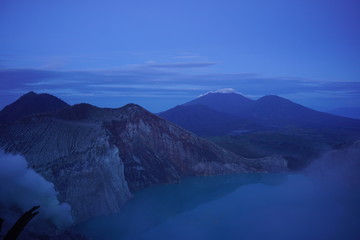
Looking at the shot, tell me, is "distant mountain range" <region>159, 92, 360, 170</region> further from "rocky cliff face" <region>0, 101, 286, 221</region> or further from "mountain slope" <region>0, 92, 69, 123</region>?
"mountain slope" <region>0, 92, 69, 123</region>

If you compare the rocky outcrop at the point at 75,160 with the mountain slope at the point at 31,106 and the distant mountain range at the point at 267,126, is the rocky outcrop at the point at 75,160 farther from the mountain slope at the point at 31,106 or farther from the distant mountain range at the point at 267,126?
the distant mountain range at the point at 267,126

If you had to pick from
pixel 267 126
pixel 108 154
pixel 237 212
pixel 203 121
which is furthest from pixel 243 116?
pixel 108 154

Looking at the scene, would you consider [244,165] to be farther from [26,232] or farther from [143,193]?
[26,232]

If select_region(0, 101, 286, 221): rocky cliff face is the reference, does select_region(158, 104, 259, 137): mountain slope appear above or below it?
below

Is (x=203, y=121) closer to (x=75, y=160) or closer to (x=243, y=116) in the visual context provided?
(x=243, y=116)

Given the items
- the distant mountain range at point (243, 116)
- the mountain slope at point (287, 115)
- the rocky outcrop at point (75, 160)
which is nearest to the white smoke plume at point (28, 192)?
the rocky outcrop at point (75, 160)

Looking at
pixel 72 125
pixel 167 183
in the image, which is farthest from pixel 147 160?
pixel 72 125

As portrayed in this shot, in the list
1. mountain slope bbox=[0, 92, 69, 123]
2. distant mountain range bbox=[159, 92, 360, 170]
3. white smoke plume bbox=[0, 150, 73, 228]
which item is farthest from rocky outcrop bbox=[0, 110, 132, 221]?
distant mountain range bbox=[159, 92, 360, 170]
